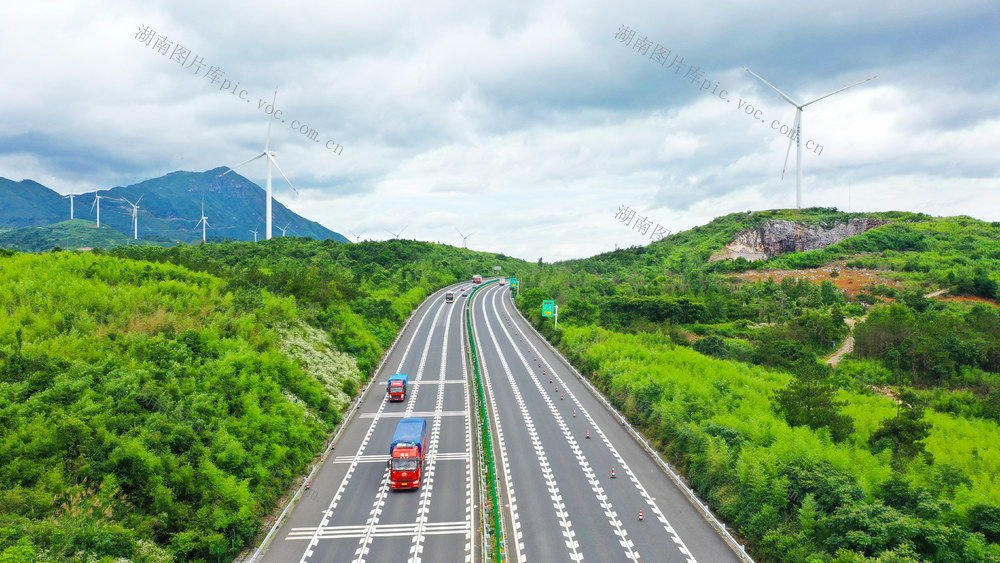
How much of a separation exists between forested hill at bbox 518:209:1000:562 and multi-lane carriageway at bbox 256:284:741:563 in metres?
3.12

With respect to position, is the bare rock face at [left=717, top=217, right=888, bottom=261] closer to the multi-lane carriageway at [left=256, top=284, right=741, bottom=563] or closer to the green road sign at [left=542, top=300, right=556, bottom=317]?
the green road sign at [left=542, top=300, right=556, bottom=317]

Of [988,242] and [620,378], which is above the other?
[988,242]

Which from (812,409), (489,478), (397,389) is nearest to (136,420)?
(489,478)

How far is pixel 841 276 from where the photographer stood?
4914 inches

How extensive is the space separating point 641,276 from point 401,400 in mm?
122772

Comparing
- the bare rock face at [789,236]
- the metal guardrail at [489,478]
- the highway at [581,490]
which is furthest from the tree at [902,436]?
the bare rock face at [789,236]

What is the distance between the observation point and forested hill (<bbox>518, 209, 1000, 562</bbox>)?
71.5ft

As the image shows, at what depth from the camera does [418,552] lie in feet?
76.3

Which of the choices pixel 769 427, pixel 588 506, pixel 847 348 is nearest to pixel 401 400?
pixel 588 506

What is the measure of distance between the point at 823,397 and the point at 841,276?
109m

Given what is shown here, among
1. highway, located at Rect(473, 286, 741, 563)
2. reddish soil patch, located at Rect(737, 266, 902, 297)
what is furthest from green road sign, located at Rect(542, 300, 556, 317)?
reddish soil patch, located at Rect(737, 266, 902, 297)

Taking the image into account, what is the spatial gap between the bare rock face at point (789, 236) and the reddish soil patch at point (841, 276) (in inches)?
1654

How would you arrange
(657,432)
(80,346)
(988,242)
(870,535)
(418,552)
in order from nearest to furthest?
1. (870,535)
2. (418,552)
3. (80,346)
4. (657,432)
5. (988,242)

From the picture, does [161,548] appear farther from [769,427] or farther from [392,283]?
[392,283]
